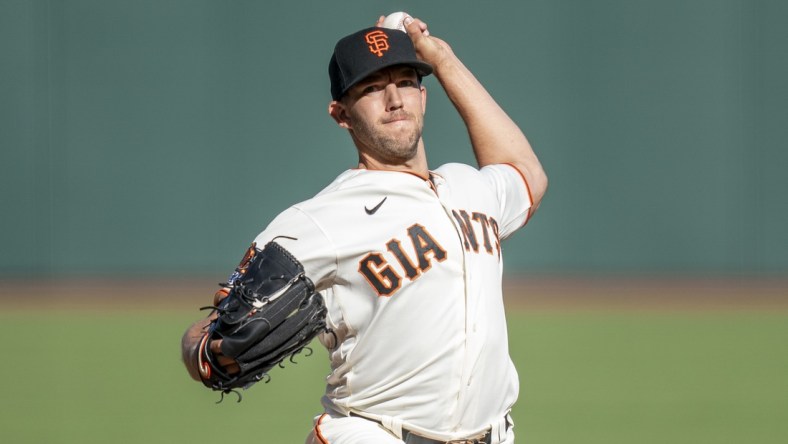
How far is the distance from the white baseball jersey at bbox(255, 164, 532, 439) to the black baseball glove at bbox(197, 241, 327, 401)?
9cm

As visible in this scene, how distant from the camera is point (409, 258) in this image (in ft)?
8.48

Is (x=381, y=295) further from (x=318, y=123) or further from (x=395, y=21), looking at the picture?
(x=318, y=123)

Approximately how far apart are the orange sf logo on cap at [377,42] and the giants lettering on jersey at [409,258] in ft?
1.58

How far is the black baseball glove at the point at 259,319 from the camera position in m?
2.33

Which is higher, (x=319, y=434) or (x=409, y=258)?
(x=409, y=258)

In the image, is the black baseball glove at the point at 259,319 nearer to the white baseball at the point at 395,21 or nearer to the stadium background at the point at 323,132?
the white baseball at the point at 395,21

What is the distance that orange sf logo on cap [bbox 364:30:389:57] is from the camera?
2710 mm

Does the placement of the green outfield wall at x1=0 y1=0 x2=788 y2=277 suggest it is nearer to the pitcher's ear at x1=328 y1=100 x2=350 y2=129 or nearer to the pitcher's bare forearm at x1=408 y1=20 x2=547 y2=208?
the pitcher's bare forearm at x1=408 y1=20 x2=547 y2=208

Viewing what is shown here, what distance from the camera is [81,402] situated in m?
6.27

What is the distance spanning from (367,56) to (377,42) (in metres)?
0.06

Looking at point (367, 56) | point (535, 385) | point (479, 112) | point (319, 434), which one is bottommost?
point (535, 385)

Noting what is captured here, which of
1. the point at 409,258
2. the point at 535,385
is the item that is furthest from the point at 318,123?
the point at 409,258

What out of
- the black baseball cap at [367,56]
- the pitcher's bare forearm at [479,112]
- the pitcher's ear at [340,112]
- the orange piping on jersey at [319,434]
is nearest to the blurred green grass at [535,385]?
the pitcher's bare forearm at [479,112]

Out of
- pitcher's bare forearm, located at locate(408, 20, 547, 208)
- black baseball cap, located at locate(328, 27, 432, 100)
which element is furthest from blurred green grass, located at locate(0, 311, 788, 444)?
black baseball cap, located at locate(328, 27, 432, 100)
